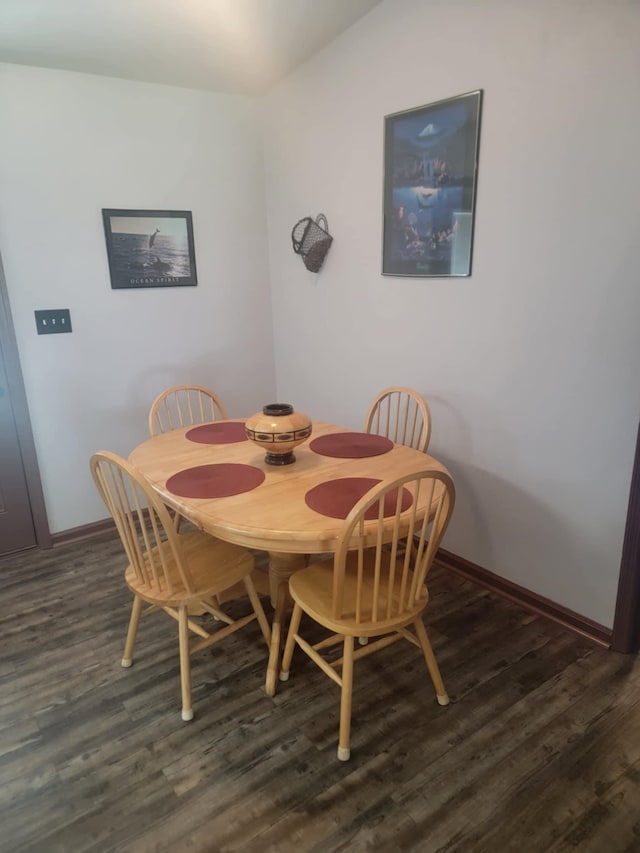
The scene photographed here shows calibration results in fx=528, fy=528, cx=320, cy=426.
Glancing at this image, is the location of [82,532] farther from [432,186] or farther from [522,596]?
[432,186]

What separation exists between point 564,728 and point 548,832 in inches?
15.0

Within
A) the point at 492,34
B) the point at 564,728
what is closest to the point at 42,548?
the point at 564,728

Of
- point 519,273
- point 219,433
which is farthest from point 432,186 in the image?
point 219,433

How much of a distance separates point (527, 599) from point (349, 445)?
42.1 inches

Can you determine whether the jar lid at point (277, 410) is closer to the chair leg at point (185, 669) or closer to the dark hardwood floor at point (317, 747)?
the chair leg at point (185, 669)

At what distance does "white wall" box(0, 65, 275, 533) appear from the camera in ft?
8.70

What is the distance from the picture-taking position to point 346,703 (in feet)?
5.33

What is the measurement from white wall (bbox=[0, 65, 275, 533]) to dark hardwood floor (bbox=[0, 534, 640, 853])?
3.90 feet

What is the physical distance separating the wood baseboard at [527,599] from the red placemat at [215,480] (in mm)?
1259

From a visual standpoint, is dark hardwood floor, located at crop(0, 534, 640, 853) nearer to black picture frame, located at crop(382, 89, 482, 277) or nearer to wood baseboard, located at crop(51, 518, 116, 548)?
wood baseboard, located at crop(51, 518, 116, 548)

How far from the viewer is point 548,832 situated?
56.2 inches

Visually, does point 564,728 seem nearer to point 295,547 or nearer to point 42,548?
point 295,547

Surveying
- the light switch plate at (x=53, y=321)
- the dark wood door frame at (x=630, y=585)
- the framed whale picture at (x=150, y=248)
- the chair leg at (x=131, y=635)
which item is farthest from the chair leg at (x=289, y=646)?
the framed whale picture at (x=150, y=248)

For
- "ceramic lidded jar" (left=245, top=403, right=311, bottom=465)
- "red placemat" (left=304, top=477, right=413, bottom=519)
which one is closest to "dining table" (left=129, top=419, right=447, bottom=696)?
"red placemat" (left=304, top=477, right=413, bottom=519)
